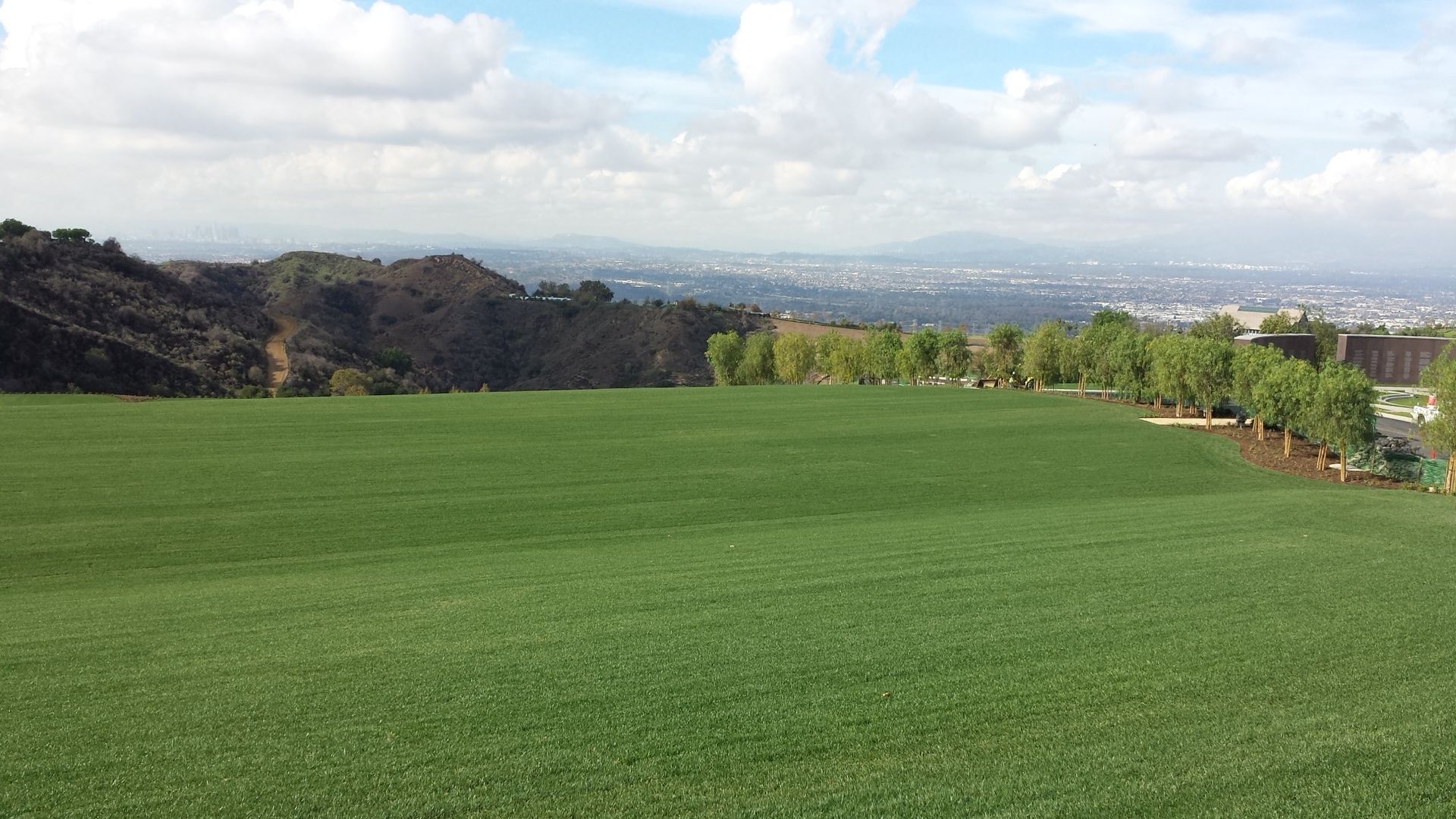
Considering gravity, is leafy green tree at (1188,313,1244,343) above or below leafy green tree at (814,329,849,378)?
above

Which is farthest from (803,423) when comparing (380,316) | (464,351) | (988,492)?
(380,316)

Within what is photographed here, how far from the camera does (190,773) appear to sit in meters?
7.99

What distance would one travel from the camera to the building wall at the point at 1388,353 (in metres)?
93.2

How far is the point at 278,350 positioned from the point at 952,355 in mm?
57699

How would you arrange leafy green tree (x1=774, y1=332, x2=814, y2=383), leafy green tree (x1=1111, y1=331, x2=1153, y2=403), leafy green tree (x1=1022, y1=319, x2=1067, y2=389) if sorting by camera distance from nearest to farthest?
leafy green tree (x1=1111, y1=331, x2=1153, y2=403) < leafy green tree (x1=1022, y1=319, x2=1067, y2=389) < leafy green tree (x1=774, y1=332, x2=814, y2=383)

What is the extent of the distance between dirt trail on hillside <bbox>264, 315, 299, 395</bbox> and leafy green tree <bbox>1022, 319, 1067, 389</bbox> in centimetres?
5096

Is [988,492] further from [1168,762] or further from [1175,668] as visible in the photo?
[1168,762]

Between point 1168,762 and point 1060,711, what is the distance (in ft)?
4.28

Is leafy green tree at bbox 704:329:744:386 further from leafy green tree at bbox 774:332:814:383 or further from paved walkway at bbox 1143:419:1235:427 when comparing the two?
paved walkway at bbox 1143:419:1235:427

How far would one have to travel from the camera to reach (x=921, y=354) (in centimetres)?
6400

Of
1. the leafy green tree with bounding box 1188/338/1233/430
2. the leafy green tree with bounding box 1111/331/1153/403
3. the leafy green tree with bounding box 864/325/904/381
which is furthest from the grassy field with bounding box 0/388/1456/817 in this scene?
the leafy green tree with bounding box 864/325/904/381

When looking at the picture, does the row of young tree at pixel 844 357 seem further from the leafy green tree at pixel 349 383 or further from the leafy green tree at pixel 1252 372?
the leafy green tree at pixel 349 383

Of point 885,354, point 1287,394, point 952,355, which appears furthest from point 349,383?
point 1287,394

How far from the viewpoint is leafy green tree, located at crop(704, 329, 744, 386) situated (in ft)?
247
